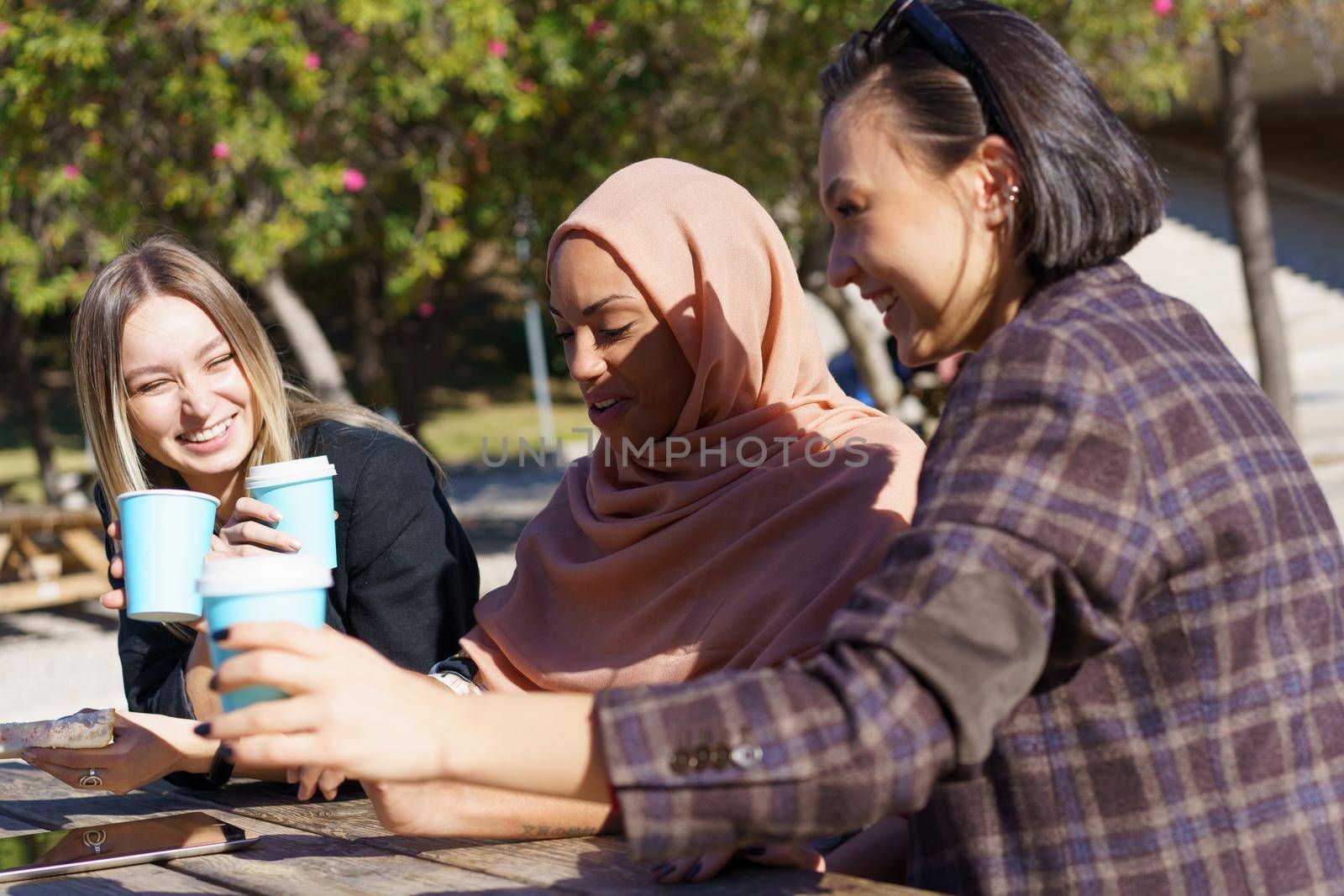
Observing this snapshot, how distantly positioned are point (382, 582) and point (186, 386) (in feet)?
1.89

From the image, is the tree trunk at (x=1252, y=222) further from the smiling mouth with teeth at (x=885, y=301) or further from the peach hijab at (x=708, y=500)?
the smiling mouth with teeth at (x=885, y=301)

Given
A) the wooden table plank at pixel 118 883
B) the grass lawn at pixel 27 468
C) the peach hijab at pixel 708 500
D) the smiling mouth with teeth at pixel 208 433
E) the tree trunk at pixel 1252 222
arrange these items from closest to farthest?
1. the wooden table plank at pixel 118 883
2. the peach hijab at pixel 708 500
3. the smiling mouth with teeth at pixel 208 433
4. the tree trunk at pixel 1252 222
5. the grass lawn at pixel 27 468

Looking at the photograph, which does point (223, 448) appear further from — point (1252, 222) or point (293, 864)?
point (1252, 222)

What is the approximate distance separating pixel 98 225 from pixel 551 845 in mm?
7503

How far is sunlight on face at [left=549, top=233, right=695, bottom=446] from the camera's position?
2.60m

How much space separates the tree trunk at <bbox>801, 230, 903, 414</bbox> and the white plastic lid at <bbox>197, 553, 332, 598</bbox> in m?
7.97

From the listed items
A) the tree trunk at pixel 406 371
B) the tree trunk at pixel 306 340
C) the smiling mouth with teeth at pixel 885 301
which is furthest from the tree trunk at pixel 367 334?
the smiling mouth with teeth at pixel 885 301

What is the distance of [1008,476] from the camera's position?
1284mm

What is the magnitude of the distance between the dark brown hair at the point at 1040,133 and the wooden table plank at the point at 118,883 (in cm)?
130

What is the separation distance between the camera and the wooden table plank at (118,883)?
1.87 meters

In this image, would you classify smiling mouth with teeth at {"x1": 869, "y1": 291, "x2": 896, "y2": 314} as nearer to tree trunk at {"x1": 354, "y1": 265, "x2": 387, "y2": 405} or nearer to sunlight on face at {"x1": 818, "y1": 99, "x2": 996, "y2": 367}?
sunlight on face at {"x1": 818, "y1": 99, "x2": 996, "y2": 367}

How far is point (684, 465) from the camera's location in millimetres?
2588

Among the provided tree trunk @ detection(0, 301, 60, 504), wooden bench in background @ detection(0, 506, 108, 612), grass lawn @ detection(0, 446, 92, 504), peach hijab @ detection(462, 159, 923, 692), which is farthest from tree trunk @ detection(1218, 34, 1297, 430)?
grass lawn @ detection(0, 446, 92, 504)

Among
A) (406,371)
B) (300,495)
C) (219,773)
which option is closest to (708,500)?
(300,495)
